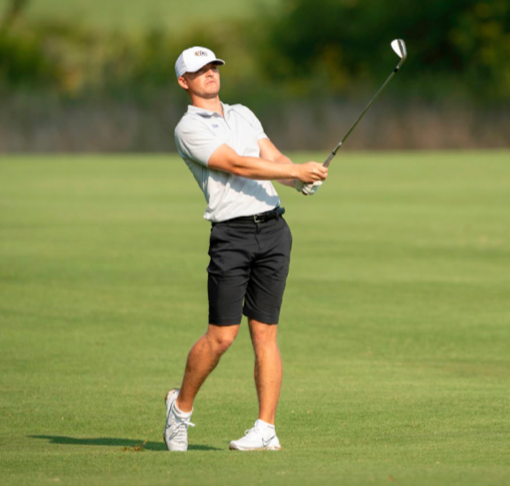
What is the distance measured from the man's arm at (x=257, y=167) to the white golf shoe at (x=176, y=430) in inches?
48.5

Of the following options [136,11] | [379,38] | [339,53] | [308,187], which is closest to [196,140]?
[308,187]

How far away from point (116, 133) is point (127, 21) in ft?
213

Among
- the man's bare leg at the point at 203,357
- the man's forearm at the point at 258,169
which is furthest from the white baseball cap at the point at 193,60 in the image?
the man's bare leg at the point at 203,357

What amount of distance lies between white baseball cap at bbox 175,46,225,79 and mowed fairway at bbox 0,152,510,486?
73.2 inches

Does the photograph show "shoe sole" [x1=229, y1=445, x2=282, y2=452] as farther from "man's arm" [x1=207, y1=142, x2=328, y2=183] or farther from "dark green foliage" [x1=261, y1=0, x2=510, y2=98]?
"dark green foliage" [x1=261, y1=0, x2=510, y2=98]

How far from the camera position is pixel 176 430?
6535 mm

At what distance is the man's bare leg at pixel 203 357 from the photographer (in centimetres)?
659

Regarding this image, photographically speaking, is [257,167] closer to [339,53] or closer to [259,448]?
[259,448]

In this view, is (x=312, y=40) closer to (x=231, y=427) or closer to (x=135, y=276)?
(x=135, y=276)

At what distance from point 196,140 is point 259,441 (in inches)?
58.1

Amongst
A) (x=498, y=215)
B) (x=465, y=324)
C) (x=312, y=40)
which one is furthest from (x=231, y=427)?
(x=312, y=40)

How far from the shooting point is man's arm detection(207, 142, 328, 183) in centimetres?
636

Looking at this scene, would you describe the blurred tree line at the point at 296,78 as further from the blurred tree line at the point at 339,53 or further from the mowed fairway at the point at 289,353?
the mowed fairway at the point at 289,353

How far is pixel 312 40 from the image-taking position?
241ft
